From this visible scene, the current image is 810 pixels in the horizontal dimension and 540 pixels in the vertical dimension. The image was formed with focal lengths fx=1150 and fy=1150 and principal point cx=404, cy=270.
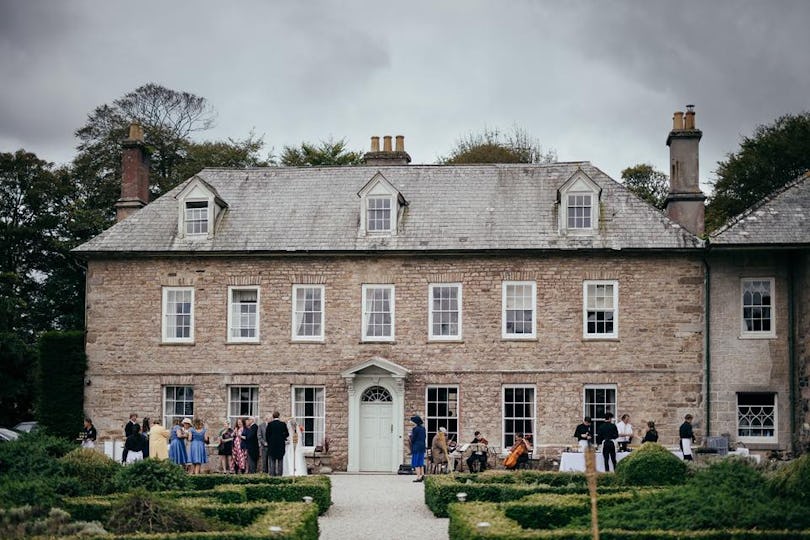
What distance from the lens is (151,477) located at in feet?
71.5

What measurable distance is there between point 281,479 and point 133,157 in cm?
1717

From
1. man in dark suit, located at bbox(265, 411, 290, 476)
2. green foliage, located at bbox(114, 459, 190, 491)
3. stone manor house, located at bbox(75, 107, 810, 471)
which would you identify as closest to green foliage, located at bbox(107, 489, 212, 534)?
green foliage, located at bbox(114, 459, 190, 491)

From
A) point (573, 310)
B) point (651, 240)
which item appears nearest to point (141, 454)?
point (573, 310)

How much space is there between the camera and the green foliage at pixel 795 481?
1703 cm

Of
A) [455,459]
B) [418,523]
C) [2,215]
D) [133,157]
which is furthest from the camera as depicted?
[2,215]

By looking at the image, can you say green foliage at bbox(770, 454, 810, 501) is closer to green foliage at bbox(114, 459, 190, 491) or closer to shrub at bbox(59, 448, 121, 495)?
green foliage at bbox(114, 459, 190, 491)

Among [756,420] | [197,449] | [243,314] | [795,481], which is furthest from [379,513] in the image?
[756,420]

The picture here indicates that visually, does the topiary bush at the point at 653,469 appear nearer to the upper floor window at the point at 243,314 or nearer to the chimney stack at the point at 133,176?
the upper floor window at the point at 243,314

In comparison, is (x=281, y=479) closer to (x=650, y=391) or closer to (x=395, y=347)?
(x=395, y=347)

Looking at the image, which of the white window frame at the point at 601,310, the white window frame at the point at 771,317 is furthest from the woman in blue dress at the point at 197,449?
the white window frame at the point at 771,317

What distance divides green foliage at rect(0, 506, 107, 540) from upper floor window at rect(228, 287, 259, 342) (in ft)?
55.7

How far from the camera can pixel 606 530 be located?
15875mm

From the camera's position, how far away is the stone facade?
108 ft

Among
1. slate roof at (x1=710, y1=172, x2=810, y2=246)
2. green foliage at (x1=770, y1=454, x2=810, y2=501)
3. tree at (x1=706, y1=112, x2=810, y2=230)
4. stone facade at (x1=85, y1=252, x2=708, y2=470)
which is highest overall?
tree at (x1=706, y1=112, x2=810, y2=230)
